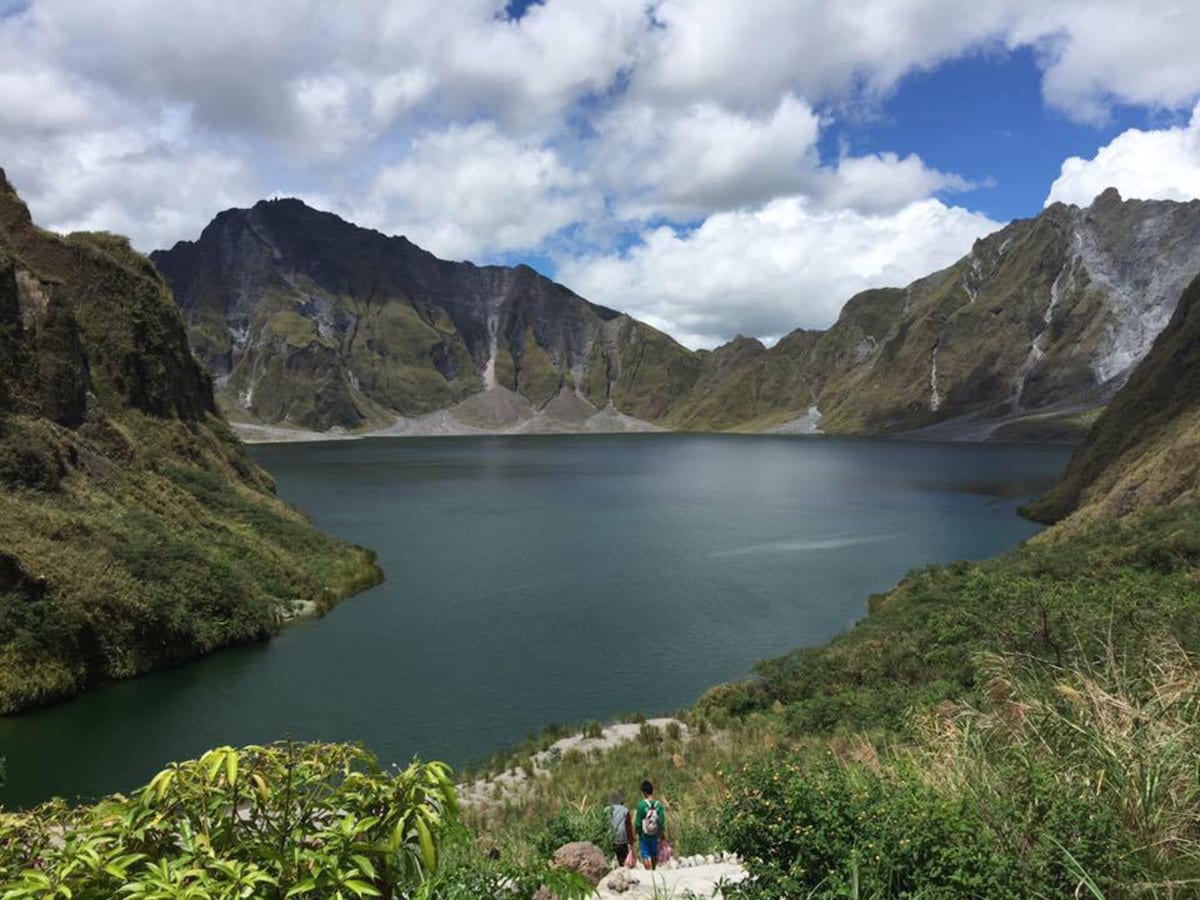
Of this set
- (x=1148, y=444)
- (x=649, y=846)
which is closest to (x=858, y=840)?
(x=649, y=846)

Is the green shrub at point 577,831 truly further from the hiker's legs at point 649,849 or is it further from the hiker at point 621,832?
the hiker's legs at point 649,849

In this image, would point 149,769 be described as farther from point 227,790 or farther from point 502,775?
point 227,790

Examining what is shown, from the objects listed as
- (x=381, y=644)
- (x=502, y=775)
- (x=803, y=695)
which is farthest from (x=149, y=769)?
(x=803, y=695)

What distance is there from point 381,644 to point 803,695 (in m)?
21.3

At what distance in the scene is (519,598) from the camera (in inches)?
1903

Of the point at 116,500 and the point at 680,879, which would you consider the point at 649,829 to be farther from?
the point at 116,500

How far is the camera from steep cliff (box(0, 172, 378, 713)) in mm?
31312

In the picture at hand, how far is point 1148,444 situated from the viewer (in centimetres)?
5884

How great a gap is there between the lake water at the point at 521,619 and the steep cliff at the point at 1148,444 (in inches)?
280

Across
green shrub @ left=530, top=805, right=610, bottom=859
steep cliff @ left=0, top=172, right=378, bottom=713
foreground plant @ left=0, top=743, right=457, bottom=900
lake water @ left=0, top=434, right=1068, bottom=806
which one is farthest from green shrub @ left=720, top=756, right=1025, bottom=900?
steep cliff @ left=0, top=172, right=378, bottom=713

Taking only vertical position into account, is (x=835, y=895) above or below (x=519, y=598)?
above

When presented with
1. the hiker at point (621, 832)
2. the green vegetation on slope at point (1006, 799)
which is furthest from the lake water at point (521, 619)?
the hiker at point (621, 832)

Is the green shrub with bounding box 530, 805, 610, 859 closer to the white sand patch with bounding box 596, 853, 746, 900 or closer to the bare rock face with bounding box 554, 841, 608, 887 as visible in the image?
the bare rock face with bounding box 554, 841, 608, 887

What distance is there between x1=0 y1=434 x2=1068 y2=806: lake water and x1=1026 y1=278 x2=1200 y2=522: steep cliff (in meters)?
7.12
